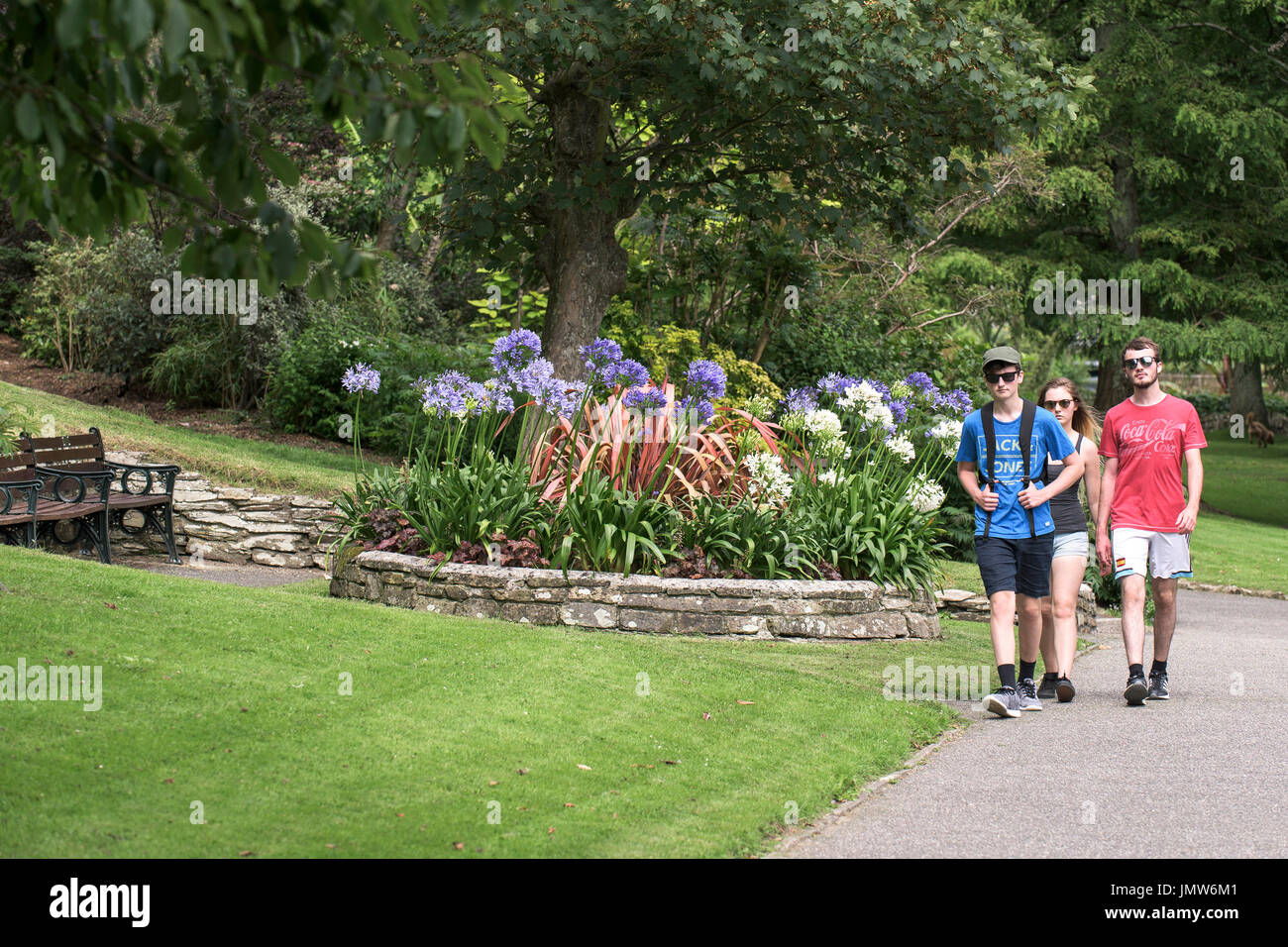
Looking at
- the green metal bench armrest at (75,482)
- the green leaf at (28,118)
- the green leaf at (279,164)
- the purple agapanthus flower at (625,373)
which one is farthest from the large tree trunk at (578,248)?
the green leaf at (28,118)

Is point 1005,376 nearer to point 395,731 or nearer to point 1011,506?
point 1011,506

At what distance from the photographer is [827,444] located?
31.1 ft

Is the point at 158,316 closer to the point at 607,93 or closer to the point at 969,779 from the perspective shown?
the point at 607,93

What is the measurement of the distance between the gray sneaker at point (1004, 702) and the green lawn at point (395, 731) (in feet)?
0.79

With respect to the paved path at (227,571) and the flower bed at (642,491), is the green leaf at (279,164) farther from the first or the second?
the paved path at (227,571)

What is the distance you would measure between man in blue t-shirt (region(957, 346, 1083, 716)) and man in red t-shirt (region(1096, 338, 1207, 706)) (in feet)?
→ 1.90

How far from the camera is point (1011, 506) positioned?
6.75 metres

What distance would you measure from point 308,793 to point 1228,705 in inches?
219

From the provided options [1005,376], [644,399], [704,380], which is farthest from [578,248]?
[1005,376]

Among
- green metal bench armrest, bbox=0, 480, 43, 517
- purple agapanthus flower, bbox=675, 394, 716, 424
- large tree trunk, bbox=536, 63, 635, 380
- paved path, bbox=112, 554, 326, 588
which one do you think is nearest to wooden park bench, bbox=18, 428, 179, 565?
paved path, bbox=112, 554, 326, 588

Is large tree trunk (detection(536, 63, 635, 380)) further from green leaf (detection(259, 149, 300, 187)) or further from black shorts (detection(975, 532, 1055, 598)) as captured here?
green leaf (detection(259, 149, 300, 187))

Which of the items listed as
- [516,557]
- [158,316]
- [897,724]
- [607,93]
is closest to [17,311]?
[158,316]

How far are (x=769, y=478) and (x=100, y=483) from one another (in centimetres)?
633

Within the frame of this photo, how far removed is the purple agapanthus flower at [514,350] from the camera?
29.8ft
